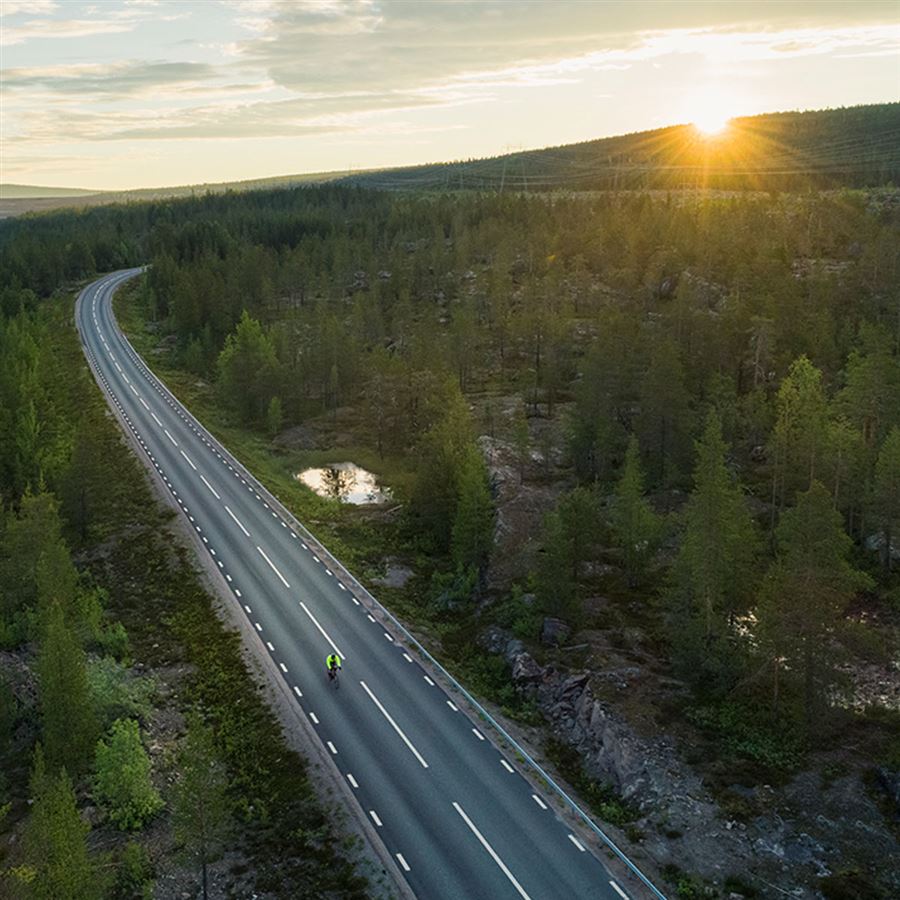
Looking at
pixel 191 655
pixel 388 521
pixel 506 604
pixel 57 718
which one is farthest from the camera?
pixel 388 521

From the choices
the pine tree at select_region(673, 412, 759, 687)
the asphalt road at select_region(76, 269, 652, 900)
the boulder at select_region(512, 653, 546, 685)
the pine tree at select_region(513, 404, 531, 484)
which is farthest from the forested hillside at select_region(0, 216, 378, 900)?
the pine tree at select_region(513, 404, 531, 484)

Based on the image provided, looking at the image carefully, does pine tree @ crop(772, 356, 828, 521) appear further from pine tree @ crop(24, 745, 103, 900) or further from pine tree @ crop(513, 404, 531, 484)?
pine tree @ crop(24, 745, 103, 900)

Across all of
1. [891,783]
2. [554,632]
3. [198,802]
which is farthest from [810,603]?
[198,802]

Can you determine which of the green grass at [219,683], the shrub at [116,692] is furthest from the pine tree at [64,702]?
the green grass at [219,683]

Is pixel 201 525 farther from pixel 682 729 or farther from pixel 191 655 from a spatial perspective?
pixel 682 729

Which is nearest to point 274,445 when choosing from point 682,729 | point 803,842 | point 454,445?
point 454,445

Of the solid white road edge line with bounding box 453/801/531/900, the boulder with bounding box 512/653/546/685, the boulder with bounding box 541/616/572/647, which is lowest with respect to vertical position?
the boulder with bounding box 512/653/546/685

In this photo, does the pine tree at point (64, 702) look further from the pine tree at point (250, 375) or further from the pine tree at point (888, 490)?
the pine tree at point (250, 375)
